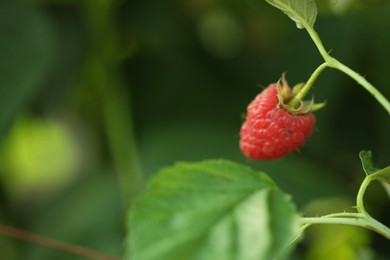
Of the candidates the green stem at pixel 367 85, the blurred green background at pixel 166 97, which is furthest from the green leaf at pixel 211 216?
the blurred green background at pixel 166 97

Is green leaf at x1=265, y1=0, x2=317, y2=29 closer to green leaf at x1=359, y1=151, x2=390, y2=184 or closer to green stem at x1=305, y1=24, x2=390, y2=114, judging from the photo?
green stem at x1=305, y1=24, x2=390, y2=114

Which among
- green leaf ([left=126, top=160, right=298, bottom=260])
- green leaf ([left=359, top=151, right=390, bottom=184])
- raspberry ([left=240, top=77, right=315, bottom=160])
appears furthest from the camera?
raspberry ([left=240, top=77, right=315, bottom=160])

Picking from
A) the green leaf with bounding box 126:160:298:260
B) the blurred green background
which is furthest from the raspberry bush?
the blurred green background

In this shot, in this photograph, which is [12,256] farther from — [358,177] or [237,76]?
[358,177]

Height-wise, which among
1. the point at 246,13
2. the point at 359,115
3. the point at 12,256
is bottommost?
the point at 12,256

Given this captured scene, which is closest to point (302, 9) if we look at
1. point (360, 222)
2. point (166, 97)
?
point (360, 222)

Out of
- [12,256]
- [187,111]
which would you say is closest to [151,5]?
[187,111]

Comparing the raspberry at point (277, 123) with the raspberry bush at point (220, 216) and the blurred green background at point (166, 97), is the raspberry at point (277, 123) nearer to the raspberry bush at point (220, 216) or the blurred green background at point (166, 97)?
the raspberry bush at point (220, 216)
